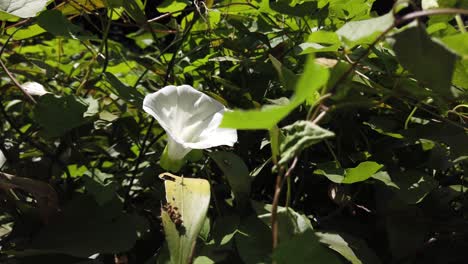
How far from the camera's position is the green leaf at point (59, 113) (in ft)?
2.26

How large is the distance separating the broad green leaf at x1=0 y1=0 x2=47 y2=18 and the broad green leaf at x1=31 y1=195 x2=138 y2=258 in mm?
254

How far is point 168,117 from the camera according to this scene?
2.15 feet

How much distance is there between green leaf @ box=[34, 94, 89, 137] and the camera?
0.69m

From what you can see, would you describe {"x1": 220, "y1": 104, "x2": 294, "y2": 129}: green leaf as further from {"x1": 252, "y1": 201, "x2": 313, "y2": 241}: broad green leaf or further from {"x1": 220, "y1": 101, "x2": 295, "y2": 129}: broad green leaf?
{"x1": 252, "y1": 201, "x2": 313, "y2": 241}: broad green leaf

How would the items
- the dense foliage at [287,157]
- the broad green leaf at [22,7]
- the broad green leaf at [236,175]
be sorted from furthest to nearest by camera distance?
the broad green leaf at [22,7] < the broad green leaf at [236,175] < the dense foliage at [287,157]

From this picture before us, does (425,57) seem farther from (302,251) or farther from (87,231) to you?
(87,231)

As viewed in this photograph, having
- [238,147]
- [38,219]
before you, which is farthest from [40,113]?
[238,147]

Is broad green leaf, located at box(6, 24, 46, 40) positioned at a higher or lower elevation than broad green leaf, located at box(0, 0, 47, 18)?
lower

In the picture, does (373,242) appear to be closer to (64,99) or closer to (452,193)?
(452,193)

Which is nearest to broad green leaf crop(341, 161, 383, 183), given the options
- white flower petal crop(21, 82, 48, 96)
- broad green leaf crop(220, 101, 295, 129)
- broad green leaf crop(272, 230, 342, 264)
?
broad green leaf crop(272, 230, 342, 264)

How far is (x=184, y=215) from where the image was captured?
510mm

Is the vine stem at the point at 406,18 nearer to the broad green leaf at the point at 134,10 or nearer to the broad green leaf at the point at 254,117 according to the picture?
the broad green leaf at the point at 254,117

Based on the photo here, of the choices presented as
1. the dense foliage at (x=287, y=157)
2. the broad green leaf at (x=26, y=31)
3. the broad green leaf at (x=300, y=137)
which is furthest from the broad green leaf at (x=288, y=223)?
the broad green leaf at (x=26, y=31)

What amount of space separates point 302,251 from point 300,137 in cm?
11
